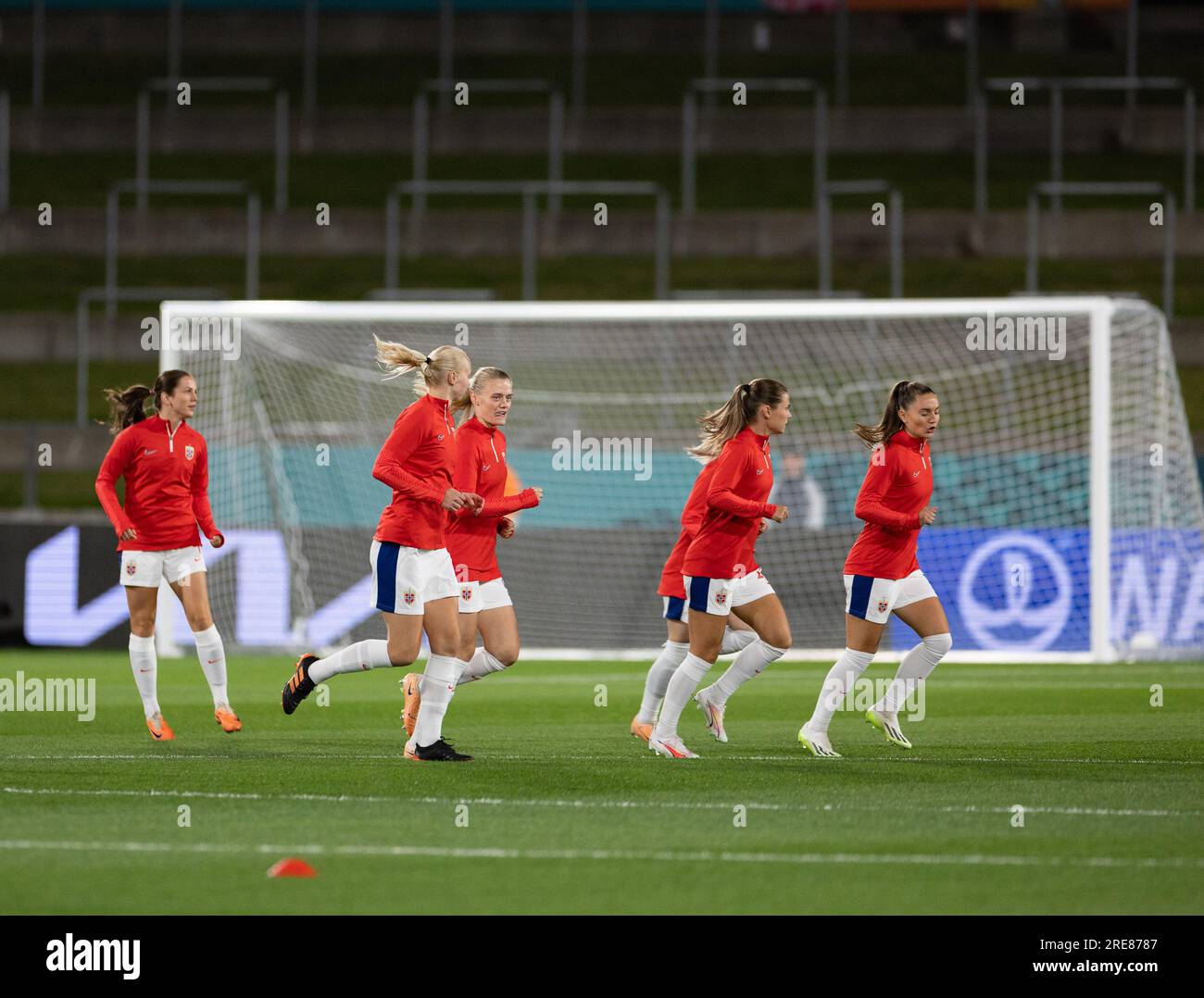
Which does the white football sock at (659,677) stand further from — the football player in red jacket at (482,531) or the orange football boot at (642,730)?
the football player in red jacket at (482,531)

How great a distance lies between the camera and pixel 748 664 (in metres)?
10.4

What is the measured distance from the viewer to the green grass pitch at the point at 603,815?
6.31 metres

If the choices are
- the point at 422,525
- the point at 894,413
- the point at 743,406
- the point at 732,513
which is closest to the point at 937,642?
the point at 894,413

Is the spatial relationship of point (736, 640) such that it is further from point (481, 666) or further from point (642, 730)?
point (481, 666)

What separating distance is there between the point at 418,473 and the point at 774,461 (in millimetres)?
9465

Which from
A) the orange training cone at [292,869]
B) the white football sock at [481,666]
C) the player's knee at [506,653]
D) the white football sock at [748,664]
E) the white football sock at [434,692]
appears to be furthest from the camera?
the white football sock at [481,666]

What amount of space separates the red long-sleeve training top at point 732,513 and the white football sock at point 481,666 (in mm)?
1475

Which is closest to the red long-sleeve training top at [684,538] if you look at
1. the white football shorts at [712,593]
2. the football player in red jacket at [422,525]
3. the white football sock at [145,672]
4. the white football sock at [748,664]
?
the white football sock at [748,664]

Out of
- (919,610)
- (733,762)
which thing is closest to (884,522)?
(919,610)

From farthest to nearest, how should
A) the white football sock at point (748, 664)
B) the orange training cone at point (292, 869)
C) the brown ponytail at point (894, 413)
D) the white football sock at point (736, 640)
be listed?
the white football sock at point (736, 640) < the white football sock at point (748, 664) < the brown ponytail at point (894, 413) < the orange training cone at point (292, 869)

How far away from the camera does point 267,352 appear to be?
1902cm

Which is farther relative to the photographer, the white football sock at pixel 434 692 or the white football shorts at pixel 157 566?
the white football shorts at pixel 157 566

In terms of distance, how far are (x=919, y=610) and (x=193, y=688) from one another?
22.0 feet
